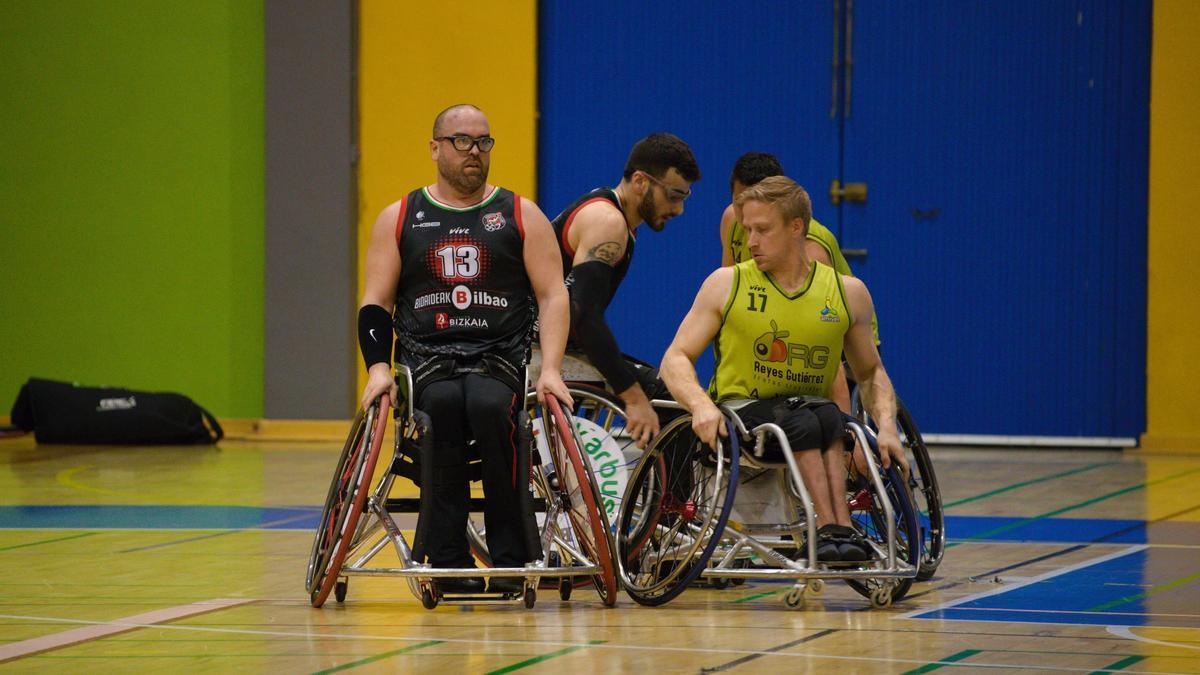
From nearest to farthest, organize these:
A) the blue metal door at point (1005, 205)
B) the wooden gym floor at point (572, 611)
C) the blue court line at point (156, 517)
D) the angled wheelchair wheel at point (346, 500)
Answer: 1. the wooden gym floor at point (572, 611)
2. the angled wheelchair wheel at point (346, 500)
3. the blue court line at point (156, 517)
4. the blue metal door at point (1005, 205)

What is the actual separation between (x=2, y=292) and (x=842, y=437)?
831 cm

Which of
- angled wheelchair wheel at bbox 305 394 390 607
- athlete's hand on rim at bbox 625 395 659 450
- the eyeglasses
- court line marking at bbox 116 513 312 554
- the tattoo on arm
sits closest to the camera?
angled wheelchair wheel at bbox 305 394 390 607

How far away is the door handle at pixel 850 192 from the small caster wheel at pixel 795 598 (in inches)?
238

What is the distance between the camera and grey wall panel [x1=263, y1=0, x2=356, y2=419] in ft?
36.0

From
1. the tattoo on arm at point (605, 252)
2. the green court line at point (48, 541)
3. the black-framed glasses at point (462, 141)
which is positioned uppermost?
the black-framed glasses at point (462, 141)

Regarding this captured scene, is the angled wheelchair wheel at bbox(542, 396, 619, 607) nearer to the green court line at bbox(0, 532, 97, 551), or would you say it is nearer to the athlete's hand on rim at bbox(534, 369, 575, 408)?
the athlete's hand on rim at bbox(534, 369, 575, 408)

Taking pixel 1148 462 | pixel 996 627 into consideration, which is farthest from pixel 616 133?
pixel 996 627

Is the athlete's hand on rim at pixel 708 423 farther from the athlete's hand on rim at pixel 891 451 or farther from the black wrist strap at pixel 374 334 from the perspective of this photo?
the black wrist strap at pixel 374 334

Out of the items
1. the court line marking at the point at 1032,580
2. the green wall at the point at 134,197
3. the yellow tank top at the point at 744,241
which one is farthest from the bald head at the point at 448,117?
the green wall at the point at 134,197

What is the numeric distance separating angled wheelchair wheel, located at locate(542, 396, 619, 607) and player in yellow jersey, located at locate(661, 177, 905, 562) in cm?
34

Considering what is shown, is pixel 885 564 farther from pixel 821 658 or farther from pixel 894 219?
pixel 894 219

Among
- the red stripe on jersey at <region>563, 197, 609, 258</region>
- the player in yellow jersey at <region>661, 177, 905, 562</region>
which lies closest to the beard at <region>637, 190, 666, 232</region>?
the red stripe on jersey at <region>563, 197, 609, 258</region>

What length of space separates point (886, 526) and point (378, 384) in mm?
1428

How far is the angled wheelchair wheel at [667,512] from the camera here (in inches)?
185
